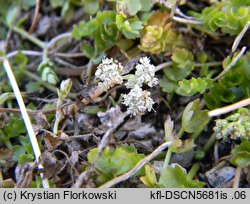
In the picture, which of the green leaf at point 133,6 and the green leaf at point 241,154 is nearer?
the green leaf at point 241,154

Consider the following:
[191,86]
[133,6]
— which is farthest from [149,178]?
[133,6]

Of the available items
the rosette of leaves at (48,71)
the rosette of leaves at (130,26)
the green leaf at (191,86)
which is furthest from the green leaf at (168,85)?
the rosette of leaves at (48,71)

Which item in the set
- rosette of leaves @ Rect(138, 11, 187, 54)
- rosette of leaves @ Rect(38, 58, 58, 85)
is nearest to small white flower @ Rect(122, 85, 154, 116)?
rosette of leaves @ Rect(138, 11, 187, 54)

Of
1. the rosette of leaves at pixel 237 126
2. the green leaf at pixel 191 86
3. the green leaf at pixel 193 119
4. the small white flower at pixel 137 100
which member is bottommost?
the rosette of leaves at pixel 237 126

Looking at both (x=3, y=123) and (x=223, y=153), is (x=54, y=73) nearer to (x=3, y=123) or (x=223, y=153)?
(x=3, y=123)

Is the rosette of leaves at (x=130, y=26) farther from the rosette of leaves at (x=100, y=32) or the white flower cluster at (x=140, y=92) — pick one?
the white flower cluster at (x=140, y=92)

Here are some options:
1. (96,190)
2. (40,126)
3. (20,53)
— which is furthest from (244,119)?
(20,53)

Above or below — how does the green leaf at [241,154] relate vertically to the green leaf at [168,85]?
below
